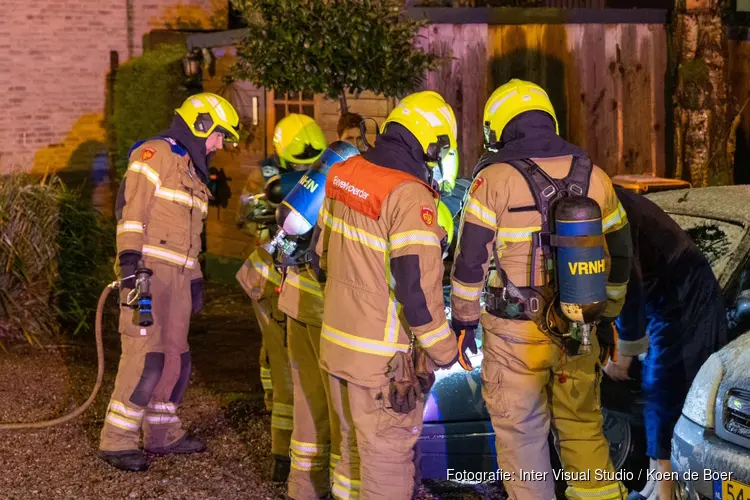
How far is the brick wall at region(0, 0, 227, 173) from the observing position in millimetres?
15414

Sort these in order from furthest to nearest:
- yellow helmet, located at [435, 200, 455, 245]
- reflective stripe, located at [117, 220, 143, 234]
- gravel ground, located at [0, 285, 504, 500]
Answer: reflective stripe, located at [117, 220, 143, 234] → gravel ground, located at [0, 285, 504, 500] → yellow helmet, located at [435, 200, 455, 245]

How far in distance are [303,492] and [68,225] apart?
545 centimetres

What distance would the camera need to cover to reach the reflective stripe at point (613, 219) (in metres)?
4.63

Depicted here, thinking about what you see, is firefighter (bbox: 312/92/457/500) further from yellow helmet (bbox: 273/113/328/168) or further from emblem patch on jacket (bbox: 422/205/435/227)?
yellow helmet (bbox: 273/113/328/168)

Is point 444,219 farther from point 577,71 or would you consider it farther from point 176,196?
point 577,71

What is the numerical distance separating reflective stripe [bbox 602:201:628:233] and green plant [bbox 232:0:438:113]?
4173mm

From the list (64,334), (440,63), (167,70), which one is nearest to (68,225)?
(64,334)

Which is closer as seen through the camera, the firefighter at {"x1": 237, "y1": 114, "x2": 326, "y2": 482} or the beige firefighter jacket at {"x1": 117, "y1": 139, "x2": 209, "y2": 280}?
the firefighter at {"x1": 237, "y1": 114, "x2": 326, "y2": 482}

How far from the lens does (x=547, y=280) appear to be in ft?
15.0

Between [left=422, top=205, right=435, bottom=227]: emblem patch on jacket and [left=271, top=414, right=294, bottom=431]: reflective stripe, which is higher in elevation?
[left=422, top=205, right=435, bottom=227]: emblem patch on jacket

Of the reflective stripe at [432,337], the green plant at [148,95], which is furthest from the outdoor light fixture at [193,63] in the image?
the reflective stripe at [432,337]

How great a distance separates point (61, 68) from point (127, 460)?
1093 centimetres

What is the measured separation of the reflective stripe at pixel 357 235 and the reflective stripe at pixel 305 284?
602mm

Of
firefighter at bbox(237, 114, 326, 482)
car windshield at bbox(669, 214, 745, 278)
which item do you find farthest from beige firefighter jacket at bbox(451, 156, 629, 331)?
firefighter at bbox(237, 114, 326, 482)
